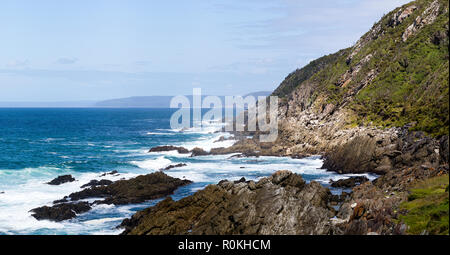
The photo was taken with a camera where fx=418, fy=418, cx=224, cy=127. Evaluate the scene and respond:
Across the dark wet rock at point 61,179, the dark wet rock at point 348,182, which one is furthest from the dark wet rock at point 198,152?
the dark wet rock at point 348,182

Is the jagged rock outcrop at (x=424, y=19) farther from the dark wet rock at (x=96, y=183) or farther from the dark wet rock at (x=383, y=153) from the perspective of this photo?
the dark wet rock at (x=96, y=183)

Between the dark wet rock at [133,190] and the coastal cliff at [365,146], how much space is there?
29.4 feet

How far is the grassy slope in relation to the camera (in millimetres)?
47281

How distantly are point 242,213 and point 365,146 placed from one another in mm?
27919

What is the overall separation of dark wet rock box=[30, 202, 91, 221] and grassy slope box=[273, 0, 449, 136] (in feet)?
103

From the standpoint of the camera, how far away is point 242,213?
2417 centimetres

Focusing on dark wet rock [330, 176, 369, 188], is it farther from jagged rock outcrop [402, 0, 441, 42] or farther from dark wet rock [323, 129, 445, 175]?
jagged rock outcrop [402, 0, 441, 42]

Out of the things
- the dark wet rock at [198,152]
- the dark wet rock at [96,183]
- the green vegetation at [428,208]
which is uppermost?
the green vegetation at [428,208]

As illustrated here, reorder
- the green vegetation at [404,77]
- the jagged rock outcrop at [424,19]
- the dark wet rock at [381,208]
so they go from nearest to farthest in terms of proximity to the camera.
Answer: the dark wet rock at [381,208] < the green vegetation at [404,77] < the jagged rock outcrop at [424,19]

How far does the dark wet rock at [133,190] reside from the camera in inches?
1531

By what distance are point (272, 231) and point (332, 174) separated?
26.9 m

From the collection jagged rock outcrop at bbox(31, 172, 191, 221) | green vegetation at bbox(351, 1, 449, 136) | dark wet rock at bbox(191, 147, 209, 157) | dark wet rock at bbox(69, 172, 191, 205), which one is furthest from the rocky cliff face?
jagged rock outcrop at bbox(31, 172, 191, 221)

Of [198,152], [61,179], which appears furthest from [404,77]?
[61,179]
